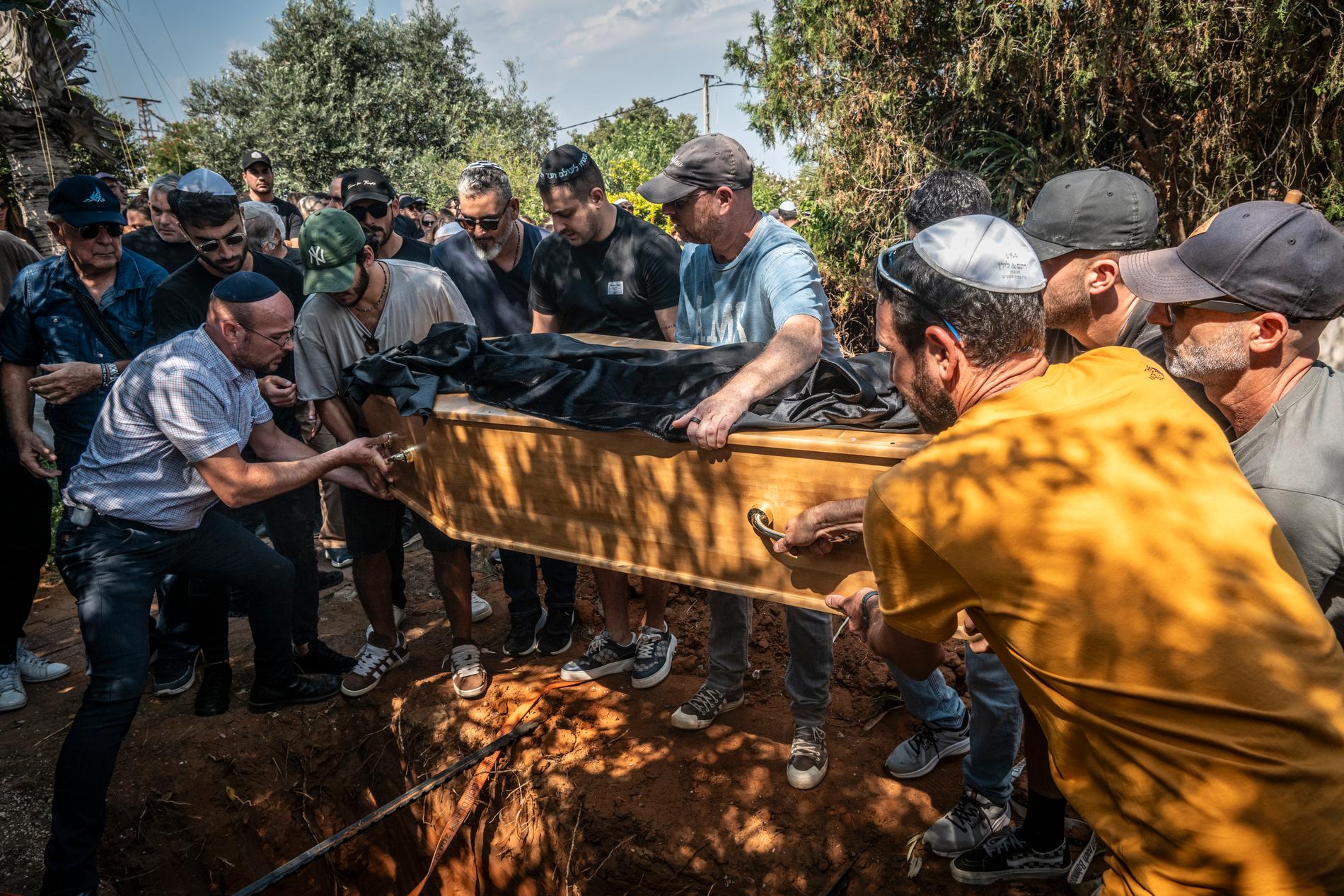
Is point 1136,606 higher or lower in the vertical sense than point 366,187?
lower

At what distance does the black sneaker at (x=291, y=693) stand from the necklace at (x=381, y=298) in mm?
1802

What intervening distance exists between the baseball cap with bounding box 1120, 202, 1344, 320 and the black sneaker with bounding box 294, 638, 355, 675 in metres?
3.81

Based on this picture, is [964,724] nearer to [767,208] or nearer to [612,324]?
[612,324]

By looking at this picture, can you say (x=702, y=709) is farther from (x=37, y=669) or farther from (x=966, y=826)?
(x=37, y=669)

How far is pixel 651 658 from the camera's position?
3.71 metres

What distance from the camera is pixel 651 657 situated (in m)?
3.71

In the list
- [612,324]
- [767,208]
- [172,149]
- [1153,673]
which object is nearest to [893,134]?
[767,208]

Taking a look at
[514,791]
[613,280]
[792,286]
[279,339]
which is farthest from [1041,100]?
[514,791]

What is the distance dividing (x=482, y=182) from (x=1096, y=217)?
267cm

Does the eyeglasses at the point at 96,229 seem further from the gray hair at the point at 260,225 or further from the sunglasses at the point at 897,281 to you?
the sunglasses at the point at 897,281

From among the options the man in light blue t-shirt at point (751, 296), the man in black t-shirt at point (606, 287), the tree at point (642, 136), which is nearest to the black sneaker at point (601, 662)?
the man in black t-shirt at point (606, 287)

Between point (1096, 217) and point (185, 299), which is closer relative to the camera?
point (1096, 217)

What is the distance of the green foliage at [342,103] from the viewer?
19594mm

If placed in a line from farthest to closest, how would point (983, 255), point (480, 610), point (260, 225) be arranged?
1. point (260, 225)
2. point (480, 610)
3. point (983, 255)
